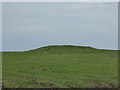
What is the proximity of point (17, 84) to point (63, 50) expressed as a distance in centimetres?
1270

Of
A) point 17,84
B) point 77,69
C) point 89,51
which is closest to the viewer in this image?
point 17,84

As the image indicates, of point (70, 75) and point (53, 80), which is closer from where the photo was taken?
point (53, 80)

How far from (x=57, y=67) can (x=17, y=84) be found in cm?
A: 426

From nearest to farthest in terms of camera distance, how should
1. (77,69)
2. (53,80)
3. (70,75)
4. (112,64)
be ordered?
(53,80) → (70,75) → (77,69) → (112,64)

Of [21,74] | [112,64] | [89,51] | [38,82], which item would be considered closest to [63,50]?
[89,51]

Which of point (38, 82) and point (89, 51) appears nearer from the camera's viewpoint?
point (38, 82)

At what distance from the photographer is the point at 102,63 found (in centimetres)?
1659

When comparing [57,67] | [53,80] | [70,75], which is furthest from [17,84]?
[57,67]

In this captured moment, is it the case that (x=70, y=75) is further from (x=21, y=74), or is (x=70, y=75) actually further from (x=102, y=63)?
(x=102, y=63)

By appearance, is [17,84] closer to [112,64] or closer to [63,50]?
[112,64]

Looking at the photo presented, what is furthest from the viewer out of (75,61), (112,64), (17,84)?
(75,61)

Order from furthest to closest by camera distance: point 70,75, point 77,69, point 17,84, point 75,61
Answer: point 75,61
point 77,69
point 70,75
point 17,84

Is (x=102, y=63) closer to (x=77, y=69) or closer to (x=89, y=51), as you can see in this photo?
(x=77, y=69)

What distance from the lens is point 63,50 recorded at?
2408 cm
